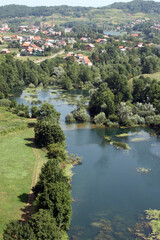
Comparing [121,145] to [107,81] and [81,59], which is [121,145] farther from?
[81,59]

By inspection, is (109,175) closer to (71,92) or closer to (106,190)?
(106,190)

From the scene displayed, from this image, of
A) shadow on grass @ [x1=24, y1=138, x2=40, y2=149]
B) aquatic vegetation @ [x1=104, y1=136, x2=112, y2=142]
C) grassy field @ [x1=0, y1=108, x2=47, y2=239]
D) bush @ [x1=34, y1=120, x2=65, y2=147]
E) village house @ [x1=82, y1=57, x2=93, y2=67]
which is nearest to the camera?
grassy field @ [x1=0, y1=108, x2=47, y2=239]

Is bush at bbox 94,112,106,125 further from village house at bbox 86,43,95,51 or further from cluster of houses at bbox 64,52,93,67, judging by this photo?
village house at bbox 86,43,95,51

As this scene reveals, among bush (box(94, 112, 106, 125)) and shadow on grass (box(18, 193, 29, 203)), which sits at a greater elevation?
bush (box(94, 112, 106, 125))

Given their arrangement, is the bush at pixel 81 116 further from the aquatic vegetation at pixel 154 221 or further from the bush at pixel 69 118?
the aquatic vegetation at pixel 154 221

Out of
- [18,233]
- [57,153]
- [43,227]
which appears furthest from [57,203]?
[57,153]

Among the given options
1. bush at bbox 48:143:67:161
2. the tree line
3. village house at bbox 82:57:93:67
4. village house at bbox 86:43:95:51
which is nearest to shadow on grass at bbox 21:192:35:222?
the tree line
